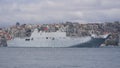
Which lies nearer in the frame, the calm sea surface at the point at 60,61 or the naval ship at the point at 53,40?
the calm sea surface at the point at 60,61

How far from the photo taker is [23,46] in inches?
4788

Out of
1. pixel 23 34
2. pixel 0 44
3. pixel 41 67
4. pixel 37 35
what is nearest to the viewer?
pixel 41 67

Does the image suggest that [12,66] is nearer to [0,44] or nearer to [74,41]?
[74,41]

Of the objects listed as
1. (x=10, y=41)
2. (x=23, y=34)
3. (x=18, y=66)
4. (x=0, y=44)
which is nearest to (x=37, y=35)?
(x=10, y=41)

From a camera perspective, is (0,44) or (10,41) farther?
(0,44)

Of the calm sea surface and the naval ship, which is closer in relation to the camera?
the calm sea surface

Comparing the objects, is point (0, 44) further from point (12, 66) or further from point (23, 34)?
point (12, 66)

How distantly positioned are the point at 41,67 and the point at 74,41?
223ft

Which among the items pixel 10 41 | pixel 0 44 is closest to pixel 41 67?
pixel 10 41

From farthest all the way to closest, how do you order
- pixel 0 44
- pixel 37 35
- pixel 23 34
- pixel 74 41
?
pixel 0 44, pixel 23 34, pixel 37 35, pixel 74 41

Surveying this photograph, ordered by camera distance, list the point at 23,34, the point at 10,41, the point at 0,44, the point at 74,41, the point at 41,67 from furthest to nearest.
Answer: the point at 0,44
the point at 23,34
the point at 10,41
the point at 74,41
the point at 41,67

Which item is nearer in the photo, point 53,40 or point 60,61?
point 60,61

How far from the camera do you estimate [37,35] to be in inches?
4754

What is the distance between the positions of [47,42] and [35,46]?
538 centimetres
